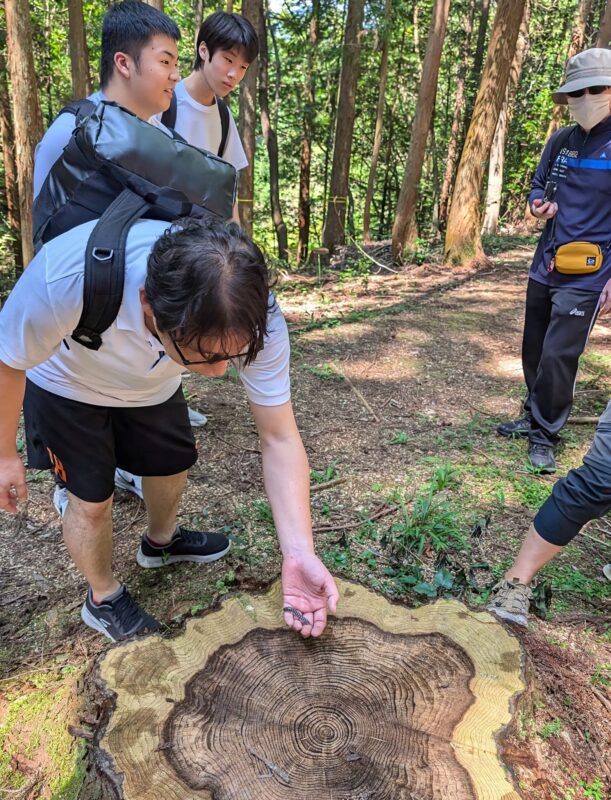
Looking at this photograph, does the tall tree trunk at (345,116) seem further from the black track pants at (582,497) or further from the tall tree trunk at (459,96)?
the black track pants at (582,497)

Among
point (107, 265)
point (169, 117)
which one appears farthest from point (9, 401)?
point (169, 117)

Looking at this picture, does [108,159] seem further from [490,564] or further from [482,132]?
[482,132]

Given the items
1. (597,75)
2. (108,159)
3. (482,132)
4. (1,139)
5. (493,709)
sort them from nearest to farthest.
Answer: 1. (493,709)
2. (108,159)
3. (597,75)
4. (482,132)
5. (1,139)

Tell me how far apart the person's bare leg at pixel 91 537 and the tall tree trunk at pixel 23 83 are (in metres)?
4.85

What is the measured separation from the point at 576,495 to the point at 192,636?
131 centimetres

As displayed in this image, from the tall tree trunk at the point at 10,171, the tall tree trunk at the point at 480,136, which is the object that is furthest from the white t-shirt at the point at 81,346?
the tall tree trunk at the point at 10,171

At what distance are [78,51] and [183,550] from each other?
7697mm

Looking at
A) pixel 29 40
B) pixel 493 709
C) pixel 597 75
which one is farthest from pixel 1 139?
pixel 493 709

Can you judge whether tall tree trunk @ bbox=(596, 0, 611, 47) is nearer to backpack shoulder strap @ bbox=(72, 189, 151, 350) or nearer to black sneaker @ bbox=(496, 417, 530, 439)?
black sneaker @ bbox=(496, 417, 530, 439)

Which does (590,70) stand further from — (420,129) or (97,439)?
(420,129)

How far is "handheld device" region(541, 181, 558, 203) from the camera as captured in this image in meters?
3.22

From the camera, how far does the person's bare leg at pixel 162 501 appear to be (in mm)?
2270

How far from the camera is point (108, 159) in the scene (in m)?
1.54

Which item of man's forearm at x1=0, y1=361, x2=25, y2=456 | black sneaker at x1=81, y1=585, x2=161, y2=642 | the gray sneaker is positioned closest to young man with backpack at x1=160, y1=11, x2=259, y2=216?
man's forearm at x1=0, y1=361, x2=25, y2=456
